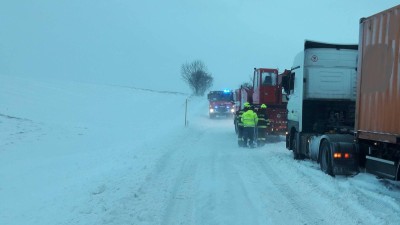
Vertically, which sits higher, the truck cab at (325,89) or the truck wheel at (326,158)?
the truck cab at (325,89)

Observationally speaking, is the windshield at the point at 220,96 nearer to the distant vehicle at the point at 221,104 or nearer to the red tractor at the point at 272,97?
the distant vehicle at the point at 221,104

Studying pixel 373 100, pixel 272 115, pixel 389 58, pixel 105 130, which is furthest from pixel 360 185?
pixel 105 130

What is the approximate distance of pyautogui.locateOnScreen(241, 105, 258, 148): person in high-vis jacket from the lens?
18.0 metres

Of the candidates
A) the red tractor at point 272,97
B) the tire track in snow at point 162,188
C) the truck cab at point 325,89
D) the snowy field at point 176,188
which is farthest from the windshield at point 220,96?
the truck cab at point 325,89

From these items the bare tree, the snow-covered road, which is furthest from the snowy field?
the bare tree

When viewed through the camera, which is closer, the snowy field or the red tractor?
the snowy field

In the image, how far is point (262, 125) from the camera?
750 inches

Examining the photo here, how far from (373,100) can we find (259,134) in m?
10.2

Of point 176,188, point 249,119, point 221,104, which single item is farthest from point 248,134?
point 221,104

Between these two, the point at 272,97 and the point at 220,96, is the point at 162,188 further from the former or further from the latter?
the point at 220,96

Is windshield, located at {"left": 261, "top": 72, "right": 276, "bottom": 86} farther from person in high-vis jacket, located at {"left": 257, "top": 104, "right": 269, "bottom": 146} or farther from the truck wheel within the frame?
the truck wheel

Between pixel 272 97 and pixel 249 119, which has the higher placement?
pixel 272 97

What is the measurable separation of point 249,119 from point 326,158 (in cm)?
733

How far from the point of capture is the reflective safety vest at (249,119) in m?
18.1
